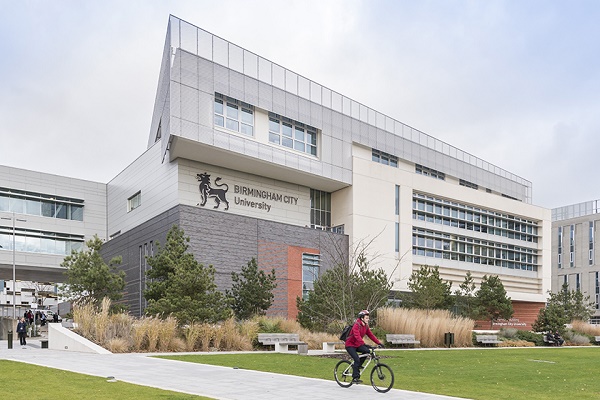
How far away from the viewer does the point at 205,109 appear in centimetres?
3628

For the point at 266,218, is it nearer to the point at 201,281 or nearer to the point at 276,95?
the point at 276,95

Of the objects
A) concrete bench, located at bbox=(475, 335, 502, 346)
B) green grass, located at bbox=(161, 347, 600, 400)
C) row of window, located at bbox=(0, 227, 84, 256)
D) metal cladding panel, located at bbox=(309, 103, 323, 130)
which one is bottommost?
concrete bench, located at bbox=(475, 335, 502, 346)

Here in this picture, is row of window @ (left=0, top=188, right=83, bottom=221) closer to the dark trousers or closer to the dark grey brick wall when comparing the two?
the dark grey brick wall

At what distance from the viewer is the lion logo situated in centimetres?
3844

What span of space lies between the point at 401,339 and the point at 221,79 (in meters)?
19.5

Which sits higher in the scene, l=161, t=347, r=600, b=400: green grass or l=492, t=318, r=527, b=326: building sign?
l=161, t=347, r=600, b=400: green grass

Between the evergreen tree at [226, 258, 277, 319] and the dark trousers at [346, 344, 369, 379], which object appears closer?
the dark trousers at [346, 344, 369, 379]

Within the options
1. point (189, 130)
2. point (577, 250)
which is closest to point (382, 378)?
point (189, 130)

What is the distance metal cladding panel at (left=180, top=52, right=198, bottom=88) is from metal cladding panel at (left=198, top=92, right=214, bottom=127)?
0.83 meters

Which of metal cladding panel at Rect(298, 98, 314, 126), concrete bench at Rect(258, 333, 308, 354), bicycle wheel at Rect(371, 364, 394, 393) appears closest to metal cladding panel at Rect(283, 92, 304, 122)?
metal cladding panel at Rect(298, 98, 314, 126)

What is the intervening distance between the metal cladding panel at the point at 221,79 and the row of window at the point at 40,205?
22.4 metres

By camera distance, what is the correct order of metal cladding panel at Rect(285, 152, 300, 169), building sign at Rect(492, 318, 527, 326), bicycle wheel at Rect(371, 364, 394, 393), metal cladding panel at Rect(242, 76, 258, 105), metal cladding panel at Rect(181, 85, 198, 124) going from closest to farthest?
bicycle wheel at Rect(371, 364, 394, 393), metal cladding panel at Rect(181, 85, 198, 124), metal cladding panel at Rect(242, 76, 258, 105), metal cladding panel at Rect(285, 152, 300, 169), building sign at Rect(492, 318, 527, 326)

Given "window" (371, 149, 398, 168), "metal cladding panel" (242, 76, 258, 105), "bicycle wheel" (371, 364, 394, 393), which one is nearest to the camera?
"bicycle wheel" (371, 364, 394, 393)

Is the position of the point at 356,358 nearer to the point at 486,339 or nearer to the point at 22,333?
the point at 22,333
